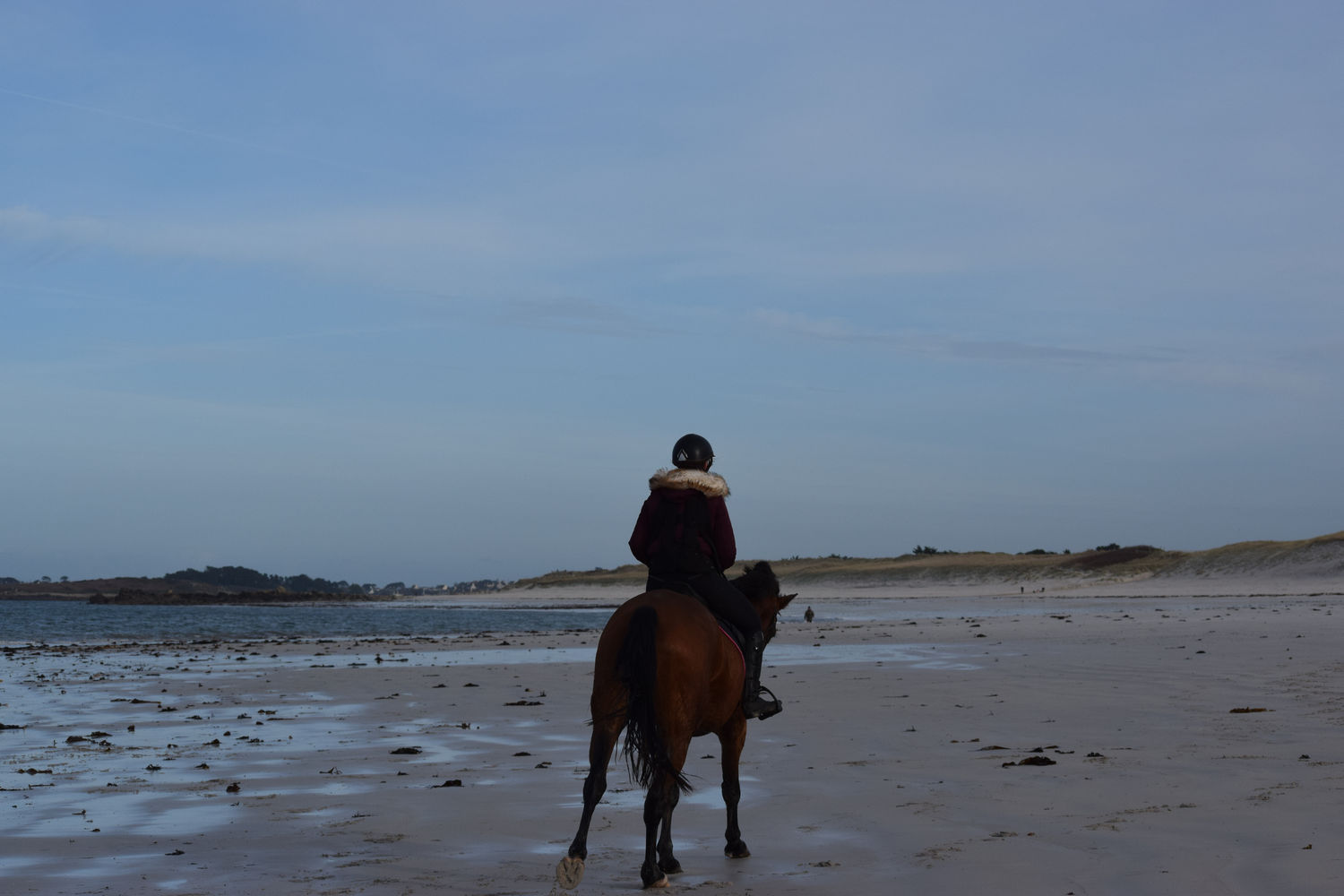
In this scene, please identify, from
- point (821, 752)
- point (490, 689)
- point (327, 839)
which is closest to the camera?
point (327, 839)

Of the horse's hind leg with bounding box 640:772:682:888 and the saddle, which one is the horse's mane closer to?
the saddle

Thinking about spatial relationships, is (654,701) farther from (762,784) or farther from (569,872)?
(762,784)

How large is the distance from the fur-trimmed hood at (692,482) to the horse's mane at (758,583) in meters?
0.97

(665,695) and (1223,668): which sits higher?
(665,695)

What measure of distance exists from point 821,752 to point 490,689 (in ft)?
28.8

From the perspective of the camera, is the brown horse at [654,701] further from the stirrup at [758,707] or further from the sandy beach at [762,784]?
the stirrup at [758,707]

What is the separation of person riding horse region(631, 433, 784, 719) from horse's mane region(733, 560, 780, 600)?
→ 539 millimetres

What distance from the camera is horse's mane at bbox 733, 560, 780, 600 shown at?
8.86 metres

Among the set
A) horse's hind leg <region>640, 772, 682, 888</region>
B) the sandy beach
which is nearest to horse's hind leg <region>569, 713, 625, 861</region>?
horse's hind leg <region>640, 772, 682, 888</region>

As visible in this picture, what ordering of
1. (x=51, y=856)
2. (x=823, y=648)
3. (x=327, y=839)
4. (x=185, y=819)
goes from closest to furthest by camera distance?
(x=51, y=856) → (x=327, y=839) → (x=185, y=819) → (x=823, y=648)

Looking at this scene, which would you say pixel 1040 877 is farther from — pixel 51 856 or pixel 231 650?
pixel 231 650

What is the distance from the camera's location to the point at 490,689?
62.4 feet

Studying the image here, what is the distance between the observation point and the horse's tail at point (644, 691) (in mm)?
6992

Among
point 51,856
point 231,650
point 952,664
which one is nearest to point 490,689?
point 952,664
